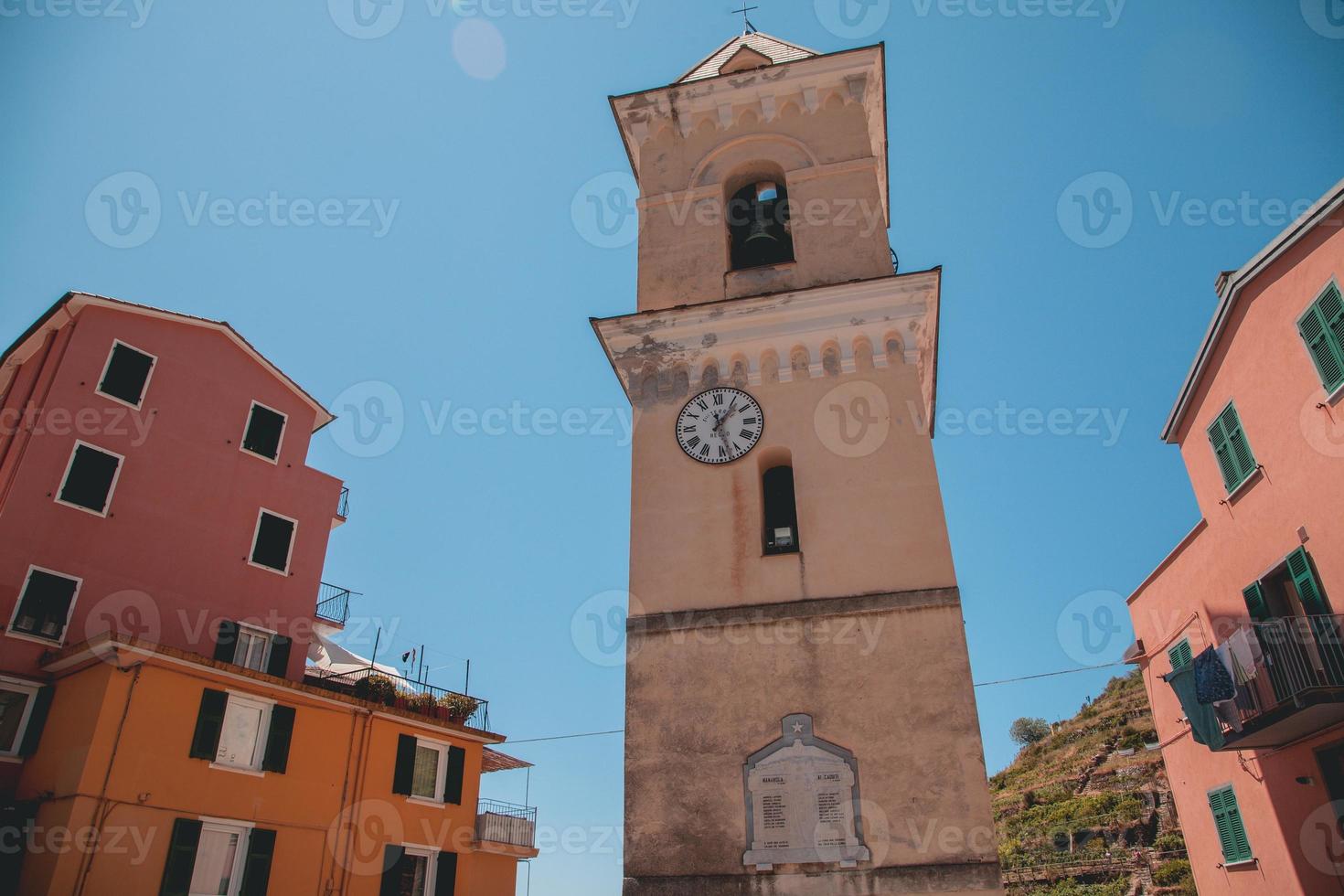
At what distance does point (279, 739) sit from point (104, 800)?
3.73 m

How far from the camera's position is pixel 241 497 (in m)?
21.4

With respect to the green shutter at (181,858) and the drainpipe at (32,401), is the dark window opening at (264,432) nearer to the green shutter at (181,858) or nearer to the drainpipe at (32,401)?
the drainpipe at (32,401)

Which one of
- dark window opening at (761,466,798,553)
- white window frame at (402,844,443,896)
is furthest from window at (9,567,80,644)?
dark window opening at (761,466,798,553)

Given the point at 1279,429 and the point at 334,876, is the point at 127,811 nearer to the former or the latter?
the point at 334,876

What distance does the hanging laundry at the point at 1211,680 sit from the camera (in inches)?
565

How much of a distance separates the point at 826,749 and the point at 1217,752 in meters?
10.8

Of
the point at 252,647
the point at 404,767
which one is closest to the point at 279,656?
the point at 252,647

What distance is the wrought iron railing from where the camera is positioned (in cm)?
1241

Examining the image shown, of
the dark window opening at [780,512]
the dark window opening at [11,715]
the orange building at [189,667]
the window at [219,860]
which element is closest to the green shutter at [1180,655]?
the dark window opening at [780,512]

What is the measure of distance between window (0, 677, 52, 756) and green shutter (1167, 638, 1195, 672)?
2205 centimetres

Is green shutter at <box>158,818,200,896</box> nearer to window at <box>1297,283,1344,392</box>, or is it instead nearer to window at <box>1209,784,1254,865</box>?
window at <box>1209,784,1254,865</box>

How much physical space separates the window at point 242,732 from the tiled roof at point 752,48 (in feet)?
49.4

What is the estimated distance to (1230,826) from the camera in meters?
→ 16.2

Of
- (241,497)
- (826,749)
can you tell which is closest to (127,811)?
(241,497)
